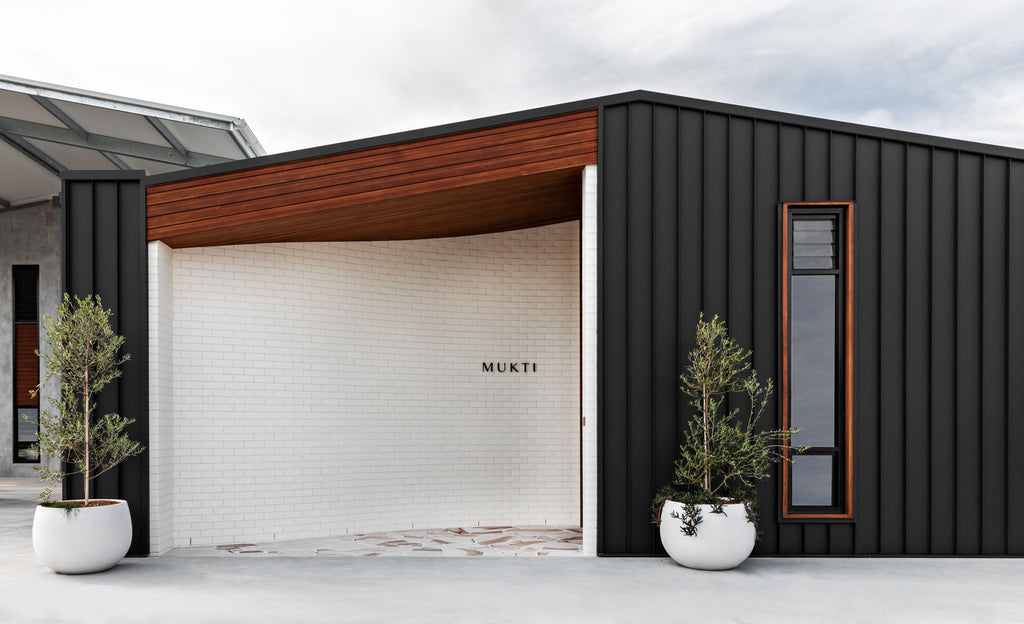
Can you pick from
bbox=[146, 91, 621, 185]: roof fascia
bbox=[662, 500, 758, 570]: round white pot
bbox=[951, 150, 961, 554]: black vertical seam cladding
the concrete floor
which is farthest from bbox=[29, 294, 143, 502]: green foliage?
bbox=[951, 150, 961, 554]: black vertical seam cladding

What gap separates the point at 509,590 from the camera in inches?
209

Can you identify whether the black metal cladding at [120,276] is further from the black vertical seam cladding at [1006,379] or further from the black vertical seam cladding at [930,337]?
the black vertical seam cladding at [1006,379]

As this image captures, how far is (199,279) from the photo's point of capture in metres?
6.82

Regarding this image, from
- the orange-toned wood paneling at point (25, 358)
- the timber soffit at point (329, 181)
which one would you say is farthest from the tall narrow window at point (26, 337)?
the timber soffit at point (329, 181)

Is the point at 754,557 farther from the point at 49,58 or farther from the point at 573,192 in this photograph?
the point at 49,58

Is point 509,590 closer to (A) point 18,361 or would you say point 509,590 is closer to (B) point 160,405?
(B) point 160,405

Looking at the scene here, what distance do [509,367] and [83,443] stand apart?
153 inches

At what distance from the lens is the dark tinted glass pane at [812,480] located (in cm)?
645

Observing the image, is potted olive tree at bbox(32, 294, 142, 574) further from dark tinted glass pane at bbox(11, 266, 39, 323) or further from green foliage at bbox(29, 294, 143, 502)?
dark tinted glass pane at bbox(11, 266, 39, 323)

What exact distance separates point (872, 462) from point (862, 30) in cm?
1439

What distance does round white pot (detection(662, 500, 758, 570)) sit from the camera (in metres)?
5.74

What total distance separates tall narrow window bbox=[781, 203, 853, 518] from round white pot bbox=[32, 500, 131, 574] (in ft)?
16.3

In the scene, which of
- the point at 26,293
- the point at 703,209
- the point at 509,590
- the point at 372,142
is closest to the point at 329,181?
the point at 372,142

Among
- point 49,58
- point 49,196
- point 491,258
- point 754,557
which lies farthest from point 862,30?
point 49,58
